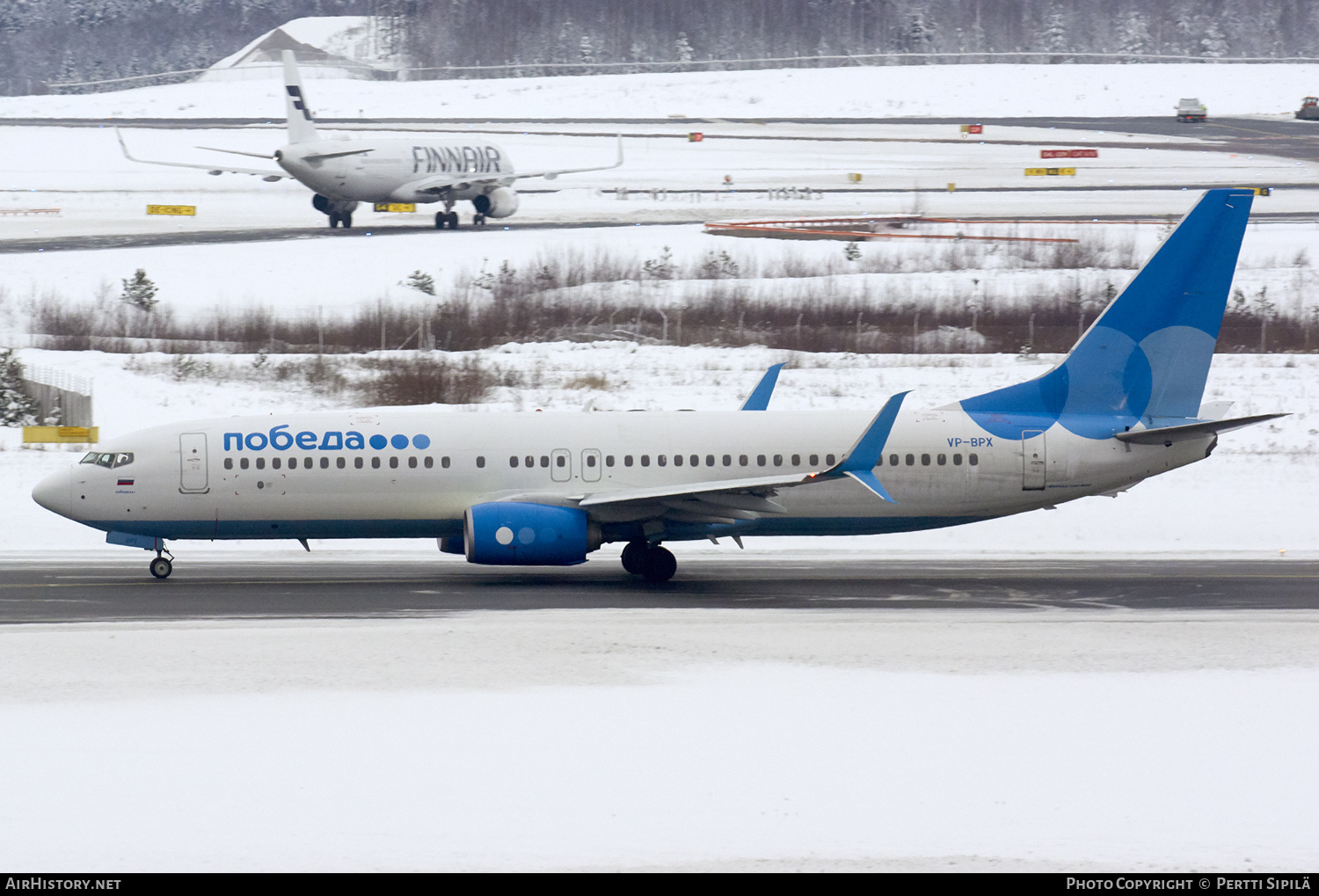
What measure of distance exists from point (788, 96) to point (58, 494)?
11131cm

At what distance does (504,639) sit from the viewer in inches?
828

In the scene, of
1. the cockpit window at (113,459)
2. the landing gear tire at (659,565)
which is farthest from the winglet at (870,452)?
the cockpit window at (113,459)

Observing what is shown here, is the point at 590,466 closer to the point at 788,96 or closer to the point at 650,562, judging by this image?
the point at 650,562

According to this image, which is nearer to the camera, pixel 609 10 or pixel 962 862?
pixel 962 862

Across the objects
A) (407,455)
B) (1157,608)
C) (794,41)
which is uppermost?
(794,41)

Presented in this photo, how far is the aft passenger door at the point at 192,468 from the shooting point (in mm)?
27016

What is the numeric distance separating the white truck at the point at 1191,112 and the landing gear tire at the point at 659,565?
316ft

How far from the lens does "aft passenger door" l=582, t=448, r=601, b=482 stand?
27.5m

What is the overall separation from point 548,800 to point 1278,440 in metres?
31.3

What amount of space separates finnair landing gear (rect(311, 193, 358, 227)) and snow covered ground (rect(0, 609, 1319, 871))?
176 ft

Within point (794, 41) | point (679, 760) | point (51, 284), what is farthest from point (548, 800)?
point (794, 41)

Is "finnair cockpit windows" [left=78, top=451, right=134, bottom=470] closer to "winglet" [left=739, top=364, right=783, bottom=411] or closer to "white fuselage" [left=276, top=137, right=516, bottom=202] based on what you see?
"winglet" [left=739, top=364, right=783, bottom=411]

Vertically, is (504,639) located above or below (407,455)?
below
